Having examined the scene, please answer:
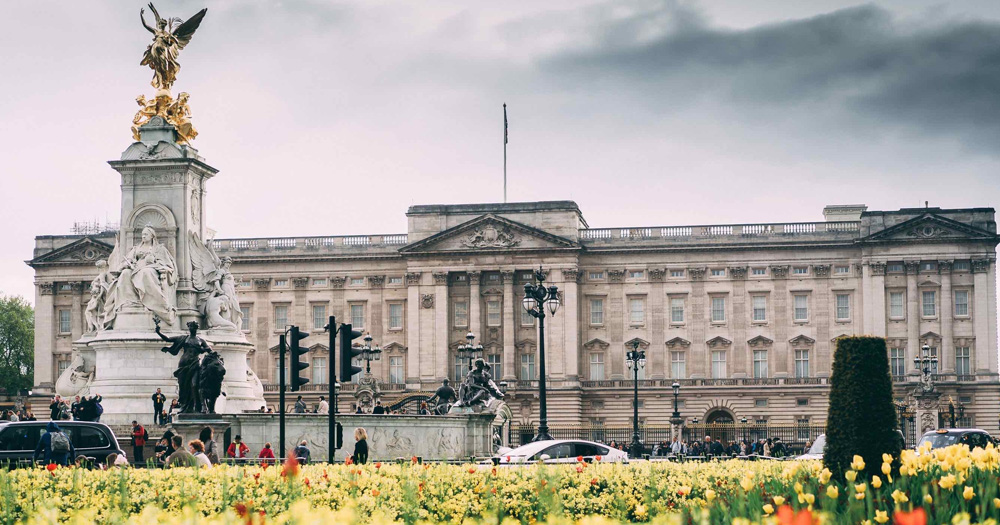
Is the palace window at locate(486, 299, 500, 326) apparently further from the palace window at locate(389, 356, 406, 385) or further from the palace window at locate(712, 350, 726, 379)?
the palace window at locate(712, 350, 726, 379)

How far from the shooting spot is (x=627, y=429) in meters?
80.9

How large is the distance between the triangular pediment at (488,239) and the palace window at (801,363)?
1632cm

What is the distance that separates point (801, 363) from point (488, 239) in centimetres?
2223

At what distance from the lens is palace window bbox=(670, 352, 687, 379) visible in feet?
303

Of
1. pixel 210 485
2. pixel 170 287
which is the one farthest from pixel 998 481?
pixel 170 287

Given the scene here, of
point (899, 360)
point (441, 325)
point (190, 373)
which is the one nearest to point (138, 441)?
point (190, 373)

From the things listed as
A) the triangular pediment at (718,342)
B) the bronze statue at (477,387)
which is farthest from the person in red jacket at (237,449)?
the triangular pediment at (718,342)

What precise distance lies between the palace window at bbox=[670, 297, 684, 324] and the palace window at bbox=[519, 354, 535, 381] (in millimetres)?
9801

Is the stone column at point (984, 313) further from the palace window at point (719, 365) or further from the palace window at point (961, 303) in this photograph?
the palace window at point (719, 365)

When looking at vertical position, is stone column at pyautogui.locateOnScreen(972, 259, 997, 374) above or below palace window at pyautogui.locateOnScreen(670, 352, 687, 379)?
above

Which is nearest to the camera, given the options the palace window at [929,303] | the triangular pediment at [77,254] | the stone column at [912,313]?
the stone column at [912,313]

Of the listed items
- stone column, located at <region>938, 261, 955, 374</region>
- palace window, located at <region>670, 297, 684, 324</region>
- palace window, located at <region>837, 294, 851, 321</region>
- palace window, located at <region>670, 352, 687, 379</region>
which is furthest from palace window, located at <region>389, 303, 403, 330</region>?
stone column, located at <region>938, 261, 955, 374</region>

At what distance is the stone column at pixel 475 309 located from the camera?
93.0 m

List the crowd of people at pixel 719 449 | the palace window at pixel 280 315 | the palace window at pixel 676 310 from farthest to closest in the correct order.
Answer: the palace window at pixel 280 315
the palace window at pixel 676 310
the crowd of people at pixel 719 449
